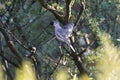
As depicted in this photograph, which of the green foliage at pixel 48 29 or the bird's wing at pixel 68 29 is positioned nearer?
the bird's wing at pixel 68 29

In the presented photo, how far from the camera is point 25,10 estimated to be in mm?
6129

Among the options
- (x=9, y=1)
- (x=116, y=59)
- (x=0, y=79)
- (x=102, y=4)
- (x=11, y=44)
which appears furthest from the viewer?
(x=102, y=4)

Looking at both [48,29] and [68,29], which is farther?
[48,29]

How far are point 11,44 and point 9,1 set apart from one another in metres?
0.74

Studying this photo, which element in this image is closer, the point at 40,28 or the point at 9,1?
the point at 9,1

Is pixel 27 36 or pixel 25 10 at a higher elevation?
pixel 25 10

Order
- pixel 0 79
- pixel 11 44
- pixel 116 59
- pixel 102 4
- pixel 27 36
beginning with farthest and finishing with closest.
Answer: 1. pixel 102 4
2. pixel 27 36
3. pixel 11 44
4. pixel 116 59
5. pixel 0 79

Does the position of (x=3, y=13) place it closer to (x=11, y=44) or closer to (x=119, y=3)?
(x=11, y=44)

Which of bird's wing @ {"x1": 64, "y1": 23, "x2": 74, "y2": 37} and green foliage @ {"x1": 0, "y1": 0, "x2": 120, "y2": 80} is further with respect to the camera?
green foliage @ {"x1": 0, "y1": 0, "x2": 120, "y2": 80}

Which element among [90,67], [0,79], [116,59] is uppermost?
[0,79]

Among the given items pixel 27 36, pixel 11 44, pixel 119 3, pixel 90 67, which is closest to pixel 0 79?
pixel 11 44

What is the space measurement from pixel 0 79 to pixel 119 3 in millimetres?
4423

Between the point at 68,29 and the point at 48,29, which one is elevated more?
the point at 68,29

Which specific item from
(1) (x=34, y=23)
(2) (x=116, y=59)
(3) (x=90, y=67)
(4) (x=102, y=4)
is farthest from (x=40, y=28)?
(2) (x=116, y=59)
